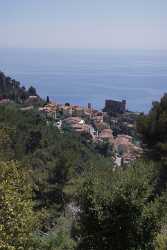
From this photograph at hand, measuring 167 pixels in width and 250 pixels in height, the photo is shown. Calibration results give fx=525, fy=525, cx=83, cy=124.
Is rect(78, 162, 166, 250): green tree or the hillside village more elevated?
rect(78, 162, 166, 250): green tree

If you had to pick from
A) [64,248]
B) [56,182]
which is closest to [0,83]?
[56,182]

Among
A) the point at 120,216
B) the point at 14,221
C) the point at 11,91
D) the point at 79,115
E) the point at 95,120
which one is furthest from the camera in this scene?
the point at 79,115

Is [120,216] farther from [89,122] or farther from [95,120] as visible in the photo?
[89,122]

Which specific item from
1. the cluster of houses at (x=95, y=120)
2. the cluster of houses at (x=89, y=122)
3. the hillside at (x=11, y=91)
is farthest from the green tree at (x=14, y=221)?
the hillside at (x=11, y=91)

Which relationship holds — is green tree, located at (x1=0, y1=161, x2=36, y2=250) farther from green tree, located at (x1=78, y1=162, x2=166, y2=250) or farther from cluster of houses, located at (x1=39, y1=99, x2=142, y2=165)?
cluster of houses, located at (x1=39, y1=99, x2=142, y2=165)

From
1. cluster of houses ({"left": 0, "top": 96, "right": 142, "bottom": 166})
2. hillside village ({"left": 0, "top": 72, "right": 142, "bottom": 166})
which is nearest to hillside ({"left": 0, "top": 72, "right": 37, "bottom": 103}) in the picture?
hillside village ({"left": 0, "top": 72, "right": 142, "bottom": 166})

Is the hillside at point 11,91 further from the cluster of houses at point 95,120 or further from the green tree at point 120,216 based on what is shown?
the green tree at point 120,216

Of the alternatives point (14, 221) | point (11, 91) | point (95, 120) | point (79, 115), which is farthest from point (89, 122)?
point (14, 221)

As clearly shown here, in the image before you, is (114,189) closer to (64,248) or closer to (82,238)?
(82,238)

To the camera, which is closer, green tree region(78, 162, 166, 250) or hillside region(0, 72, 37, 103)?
green tree region(78, 162, 166, 250)

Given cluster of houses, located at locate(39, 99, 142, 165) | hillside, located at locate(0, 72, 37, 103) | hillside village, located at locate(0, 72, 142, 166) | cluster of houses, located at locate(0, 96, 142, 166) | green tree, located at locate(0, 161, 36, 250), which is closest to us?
green tree, located at locate(0, 161, 36, 250)

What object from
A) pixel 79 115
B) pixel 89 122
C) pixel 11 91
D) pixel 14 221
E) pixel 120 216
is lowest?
pixel 89 122

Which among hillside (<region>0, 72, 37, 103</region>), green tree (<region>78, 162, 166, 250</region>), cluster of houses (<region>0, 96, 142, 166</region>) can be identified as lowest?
cluster of houses (<region>0, 96, 142, 166</region>)

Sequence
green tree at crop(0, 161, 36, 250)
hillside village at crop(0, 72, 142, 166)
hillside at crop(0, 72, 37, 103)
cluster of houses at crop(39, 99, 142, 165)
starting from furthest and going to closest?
hillside at crop(0, 72, 37, 103) → hillside village at crop(0, 72, 142, 166) → cluster of houses at crop(39, 99, 142, 165) → green tree at crop(0, 161, 36, 250)
